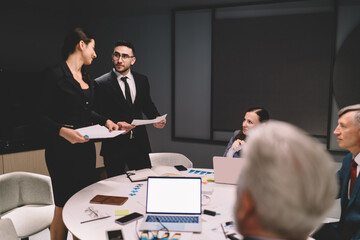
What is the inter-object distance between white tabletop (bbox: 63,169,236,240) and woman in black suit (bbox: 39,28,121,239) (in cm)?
18

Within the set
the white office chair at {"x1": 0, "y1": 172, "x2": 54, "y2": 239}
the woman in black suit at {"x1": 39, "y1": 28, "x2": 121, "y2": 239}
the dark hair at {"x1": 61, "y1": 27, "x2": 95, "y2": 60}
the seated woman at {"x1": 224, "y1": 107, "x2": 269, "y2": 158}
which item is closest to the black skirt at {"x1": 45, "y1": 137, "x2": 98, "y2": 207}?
the woman in black suit at {"x1": 39, "y1": 28, "x2": 121, "y2": 239}

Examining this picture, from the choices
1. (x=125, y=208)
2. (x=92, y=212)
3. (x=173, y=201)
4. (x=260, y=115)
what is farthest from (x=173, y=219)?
(x=260, y=115)

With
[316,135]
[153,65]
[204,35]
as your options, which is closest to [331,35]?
[316,135]

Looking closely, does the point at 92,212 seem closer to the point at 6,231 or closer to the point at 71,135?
the point at 6,231

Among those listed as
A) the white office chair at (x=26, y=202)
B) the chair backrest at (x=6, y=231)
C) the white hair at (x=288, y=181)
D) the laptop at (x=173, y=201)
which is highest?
the white hair at (x=288, y=181)

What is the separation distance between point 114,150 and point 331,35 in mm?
2680

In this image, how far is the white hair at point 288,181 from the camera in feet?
1.82

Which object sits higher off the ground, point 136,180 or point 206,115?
point 206,115

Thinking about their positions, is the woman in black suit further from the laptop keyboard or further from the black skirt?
the laptop keyboard

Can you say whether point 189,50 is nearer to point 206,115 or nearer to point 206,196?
point 206,115

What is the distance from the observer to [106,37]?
4.82 meters

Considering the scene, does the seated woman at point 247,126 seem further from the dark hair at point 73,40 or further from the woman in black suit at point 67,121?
the dark hair at point 73,40

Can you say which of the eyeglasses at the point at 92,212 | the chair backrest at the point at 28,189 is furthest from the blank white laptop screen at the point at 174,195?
the chair backrest at the point at 28,189

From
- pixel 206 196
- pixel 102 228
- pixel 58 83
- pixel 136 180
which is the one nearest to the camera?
pixel 102 228
